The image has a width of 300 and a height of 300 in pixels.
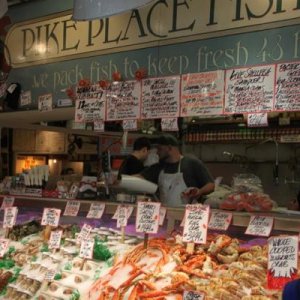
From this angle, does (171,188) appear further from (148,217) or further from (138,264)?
(138,264)

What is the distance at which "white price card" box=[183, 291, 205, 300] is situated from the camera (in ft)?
6.73

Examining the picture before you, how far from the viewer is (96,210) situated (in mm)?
2979

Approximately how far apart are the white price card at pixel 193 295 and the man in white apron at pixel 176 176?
102cm

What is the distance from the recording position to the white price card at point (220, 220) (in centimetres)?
243

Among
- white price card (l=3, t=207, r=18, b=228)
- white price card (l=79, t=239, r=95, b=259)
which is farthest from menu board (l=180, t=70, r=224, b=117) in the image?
white price card (l=3, t=207, r=18, b=228)

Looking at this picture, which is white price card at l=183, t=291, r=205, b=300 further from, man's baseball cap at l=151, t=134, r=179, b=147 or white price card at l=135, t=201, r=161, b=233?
man's baseball cap at l=151, t=134, r=179, b=147

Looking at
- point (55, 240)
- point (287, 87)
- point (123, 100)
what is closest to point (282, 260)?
point (287, 87)

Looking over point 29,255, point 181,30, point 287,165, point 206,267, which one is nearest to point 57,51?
point 181,30

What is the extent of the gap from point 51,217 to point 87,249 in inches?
20.1

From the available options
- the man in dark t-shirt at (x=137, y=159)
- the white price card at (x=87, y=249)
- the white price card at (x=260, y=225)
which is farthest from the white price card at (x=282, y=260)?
the man in dark t-shirt at (x=137, y=159)

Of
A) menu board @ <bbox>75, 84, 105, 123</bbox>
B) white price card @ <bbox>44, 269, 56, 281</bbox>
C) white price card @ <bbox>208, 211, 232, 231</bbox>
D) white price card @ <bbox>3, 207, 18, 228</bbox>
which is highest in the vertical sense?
menu board @ <bbox>75, 84, 105, 123</bbox>

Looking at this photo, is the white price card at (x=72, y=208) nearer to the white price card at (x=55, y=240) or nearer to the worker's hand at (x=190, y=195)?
the white price card at (x=55, y=240)

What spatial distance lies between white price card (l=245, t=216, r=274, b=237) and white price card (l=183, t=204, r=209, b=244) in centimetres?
23

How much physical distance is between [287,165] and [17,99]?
410cm
